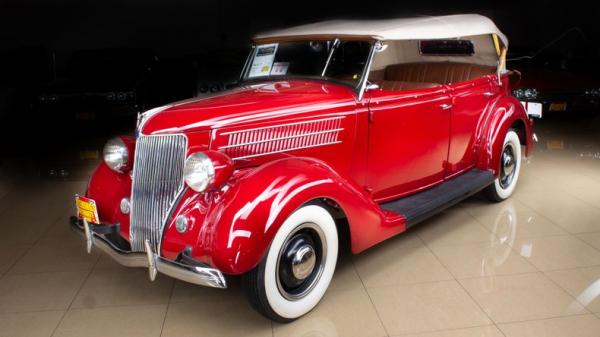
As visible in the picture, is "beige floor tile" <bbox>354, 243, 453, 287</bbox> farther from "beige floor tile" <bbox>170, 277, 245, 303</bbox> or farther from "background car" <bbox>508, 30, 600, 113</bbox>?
"background car" <bbox>508, 30, 600, 113</bbox>

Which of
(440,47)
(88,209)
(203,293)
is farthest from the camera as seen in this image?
(440,47)

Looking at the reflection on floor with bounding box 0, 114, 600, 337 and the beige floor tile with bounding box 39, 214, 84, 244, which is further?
the beige floor tile with bounding box 39, 214, 84, 244

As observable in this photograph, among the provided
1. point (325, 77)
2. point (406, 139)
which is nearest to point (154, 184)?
point (325, 77)

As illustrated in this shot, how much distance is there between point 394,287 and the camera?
3.00m

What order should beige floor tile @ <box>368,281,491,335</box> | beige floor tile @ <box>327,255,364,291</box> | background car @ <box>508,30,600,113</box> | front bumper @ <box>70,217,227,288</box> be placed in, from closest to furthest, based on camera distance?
front bumper @ <box>70,217,227,288</box> < beige floor tile @ <box>368,281,491,335</box> < beige floor tile @ <box>327,255,364,291</box> < background car @ <box>508,30,600,113</box>

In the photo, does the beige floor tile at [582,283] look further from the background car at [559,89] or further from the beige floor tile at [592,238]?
the background car at [559,89]

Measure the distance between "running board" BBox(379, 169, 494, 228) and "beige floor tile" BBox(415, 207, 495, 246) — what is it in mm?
283

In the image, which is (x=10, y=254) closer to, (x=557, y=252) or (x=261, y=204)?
(x=261, y=204)

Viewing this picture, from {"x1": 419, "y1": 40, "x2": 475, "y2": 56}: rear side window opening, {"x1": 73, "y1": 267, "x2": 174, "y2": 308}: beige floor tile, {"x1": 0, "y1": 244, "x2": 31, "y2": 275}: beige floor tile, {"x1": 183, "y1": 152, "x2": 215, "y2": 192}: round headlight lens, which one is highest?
{"x1": 419, "y1": 40, "x2": 475, "y2": 56}: rear side window opening

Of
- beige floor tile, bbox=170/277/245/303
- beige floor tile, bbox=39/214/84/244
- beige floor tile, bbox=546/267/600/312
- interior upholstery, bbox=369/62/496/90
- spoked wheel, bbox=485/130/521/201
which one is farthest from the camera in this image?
spoked wheel, bbox=485/130/521/201

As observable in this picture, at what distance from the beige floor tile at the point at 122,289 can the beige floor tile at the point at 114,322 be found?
0.08 metres

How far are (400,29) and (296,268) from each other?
1.78 meters

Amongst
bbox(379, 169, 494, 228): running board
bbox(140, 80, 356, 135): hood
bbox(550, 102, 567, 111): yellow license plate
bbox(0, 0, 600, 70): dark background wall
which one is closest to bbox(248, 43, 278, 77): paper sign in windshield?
bbox(140, 80, 356, 135): hood

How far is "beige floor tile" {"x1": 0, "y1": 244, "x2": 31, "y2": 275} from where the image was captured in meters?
3.37
